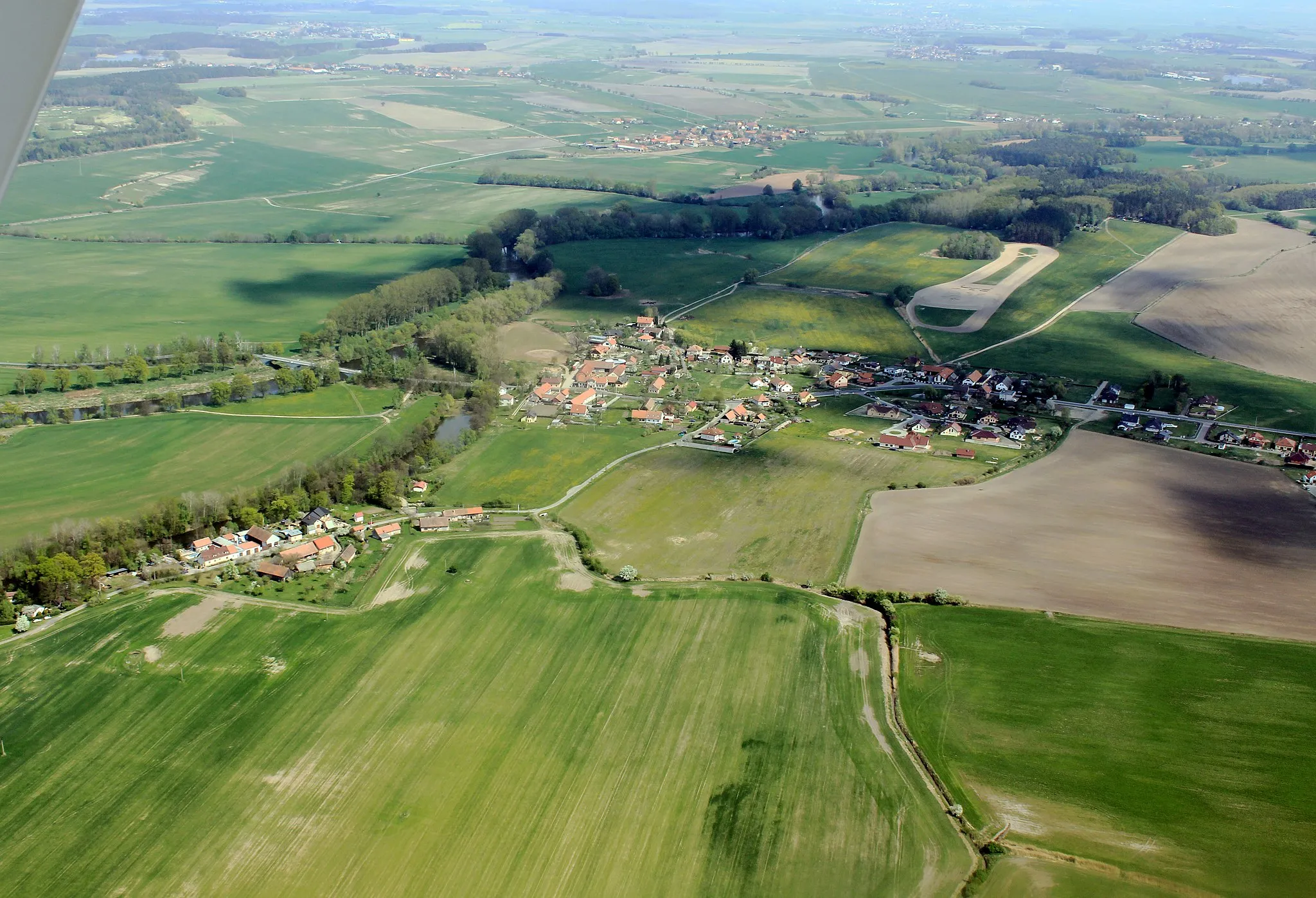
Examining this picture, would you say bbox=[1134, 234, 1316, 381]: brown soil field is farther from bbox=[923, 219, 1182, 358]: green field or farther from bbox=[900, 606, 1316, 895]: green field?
bbox=[900, 606, 1316, 895]: green field

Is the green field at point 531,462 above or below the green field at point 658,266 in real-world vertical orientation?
below

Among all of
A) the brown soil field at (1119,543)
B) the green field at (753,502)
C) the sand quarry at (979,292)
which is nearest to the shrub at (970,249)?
the sand quarry at (979,292)

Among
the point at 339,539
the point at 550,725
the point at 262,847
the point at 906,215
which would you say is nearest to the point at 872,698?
the point at 550,725

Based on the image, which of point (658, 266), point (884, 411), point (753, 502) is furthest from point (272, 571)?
point (658, 266)

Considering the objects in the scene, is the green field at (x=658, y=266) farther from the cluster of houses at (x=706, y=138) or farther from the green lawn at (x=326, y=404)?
the cluster of houses at (x=706, y=138)

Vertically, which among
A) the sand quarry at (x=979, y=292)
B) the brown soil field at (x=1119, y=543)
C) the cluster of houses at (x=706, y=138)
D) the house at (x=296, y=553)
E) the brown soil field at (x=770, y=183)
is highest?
the cluster of houses at (x=706, y=138)

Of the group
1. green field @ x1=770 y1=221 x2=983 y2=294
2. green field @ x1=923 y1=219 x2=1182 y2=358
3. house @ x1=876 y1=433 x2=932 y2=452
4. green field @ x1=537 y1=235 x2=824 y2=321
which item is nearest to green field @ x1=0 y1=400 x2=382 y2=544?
green field @ x1=537 y1=235 x2=824 y2=321

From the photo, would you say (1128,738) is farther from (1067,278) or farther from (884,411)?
(1067,278)
